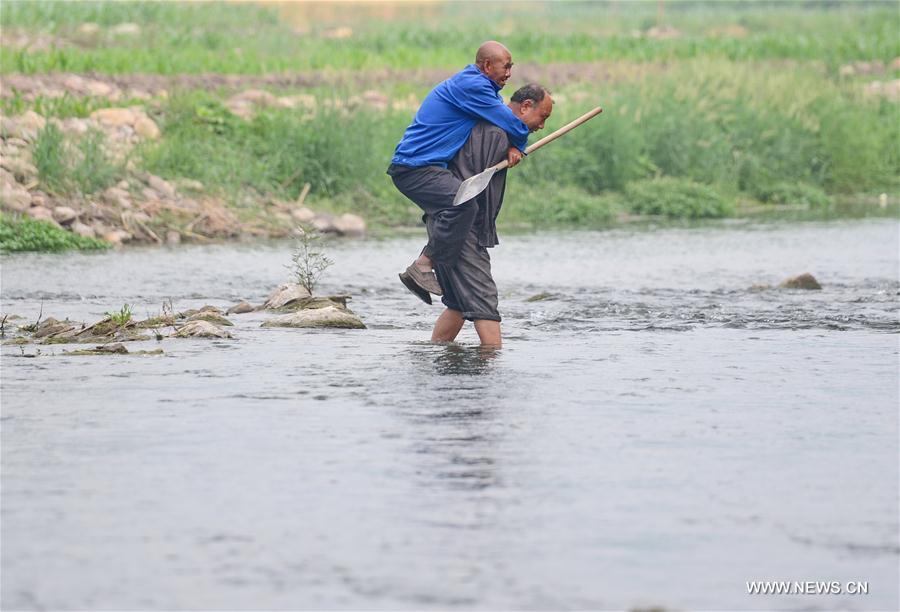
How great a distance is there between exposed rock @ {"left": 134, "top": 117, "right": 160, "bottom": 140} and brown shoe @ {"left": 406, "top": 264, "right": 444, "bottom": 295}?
402 inches

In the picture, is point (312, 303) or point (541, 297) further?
point (541, 297)

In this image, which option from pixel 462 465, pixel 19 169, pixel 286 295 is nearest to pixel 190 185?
pixel 19 169

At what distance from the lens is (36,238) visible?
15234 mm

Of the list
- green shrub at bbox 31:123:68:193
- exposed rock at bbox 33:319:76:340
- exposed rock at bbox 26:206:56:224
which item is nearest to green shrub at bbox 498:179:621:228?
green shrub at bbox 31:123:68:193

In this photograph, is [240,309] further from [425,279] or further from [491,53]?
[491,53]

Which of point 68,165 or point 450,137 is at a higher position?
point 450,137

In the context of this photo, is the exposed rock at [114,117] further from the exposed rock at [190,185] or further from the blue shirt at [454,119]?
the blue shirt at [454,119]

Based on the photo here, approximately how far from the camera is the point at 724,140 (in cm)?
2338

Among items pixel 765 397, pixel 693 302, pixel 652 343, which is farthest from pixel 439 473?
pixel 693 302

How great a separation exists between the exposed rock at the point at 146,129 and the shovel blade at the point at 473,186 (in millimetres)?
10608

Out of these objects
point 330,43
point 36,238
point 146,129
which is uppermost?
point 330,43

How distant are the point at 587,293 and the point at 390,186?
715cm

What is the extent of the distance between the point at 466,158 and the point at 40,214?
25.7ft

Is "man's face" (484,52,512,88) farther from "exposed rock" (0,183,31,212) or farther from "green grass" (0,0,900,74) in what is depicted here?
"green grass" (0,0,900,74)
